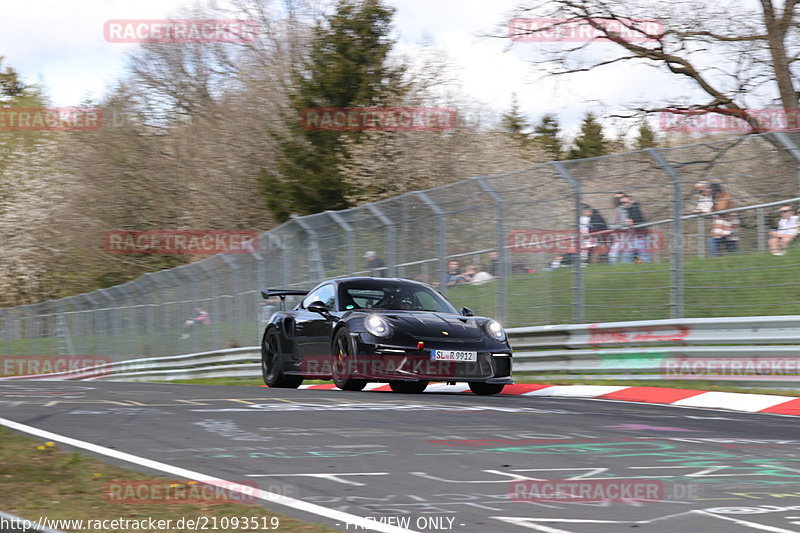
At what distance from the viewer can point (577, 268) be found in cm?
1370

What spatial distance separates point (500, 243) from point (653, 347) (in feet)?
9.12

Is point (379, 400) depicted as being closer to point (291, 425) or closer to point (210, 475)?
point (291, 425)

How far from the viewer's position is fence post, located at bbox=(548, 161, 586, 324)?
44.7 feet

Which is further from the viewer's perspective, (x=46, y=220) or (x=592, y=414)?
(x=46, y=220)

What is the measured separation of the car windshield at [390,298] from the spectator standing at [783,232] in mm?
3697

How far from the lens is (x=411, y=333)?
11.6 metres

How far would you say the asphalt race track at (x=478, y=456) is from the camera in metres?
4.77

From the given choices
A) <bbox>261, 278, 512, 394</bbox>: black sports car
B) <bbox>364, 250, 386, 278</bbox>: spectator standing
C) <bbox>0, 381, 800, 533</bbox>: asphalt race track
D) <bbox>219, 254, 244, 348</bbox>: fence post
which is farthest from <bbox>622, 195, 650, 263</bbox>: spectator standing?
<bbox>219, 254, 244, 348</bbox>: fence post

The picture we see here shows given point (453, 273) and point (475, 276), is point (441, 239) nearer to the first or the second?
point (453, 273)

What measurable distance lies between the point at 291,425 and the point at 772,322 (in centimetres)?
558

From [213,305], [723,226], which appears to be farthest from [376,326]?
[213,305]

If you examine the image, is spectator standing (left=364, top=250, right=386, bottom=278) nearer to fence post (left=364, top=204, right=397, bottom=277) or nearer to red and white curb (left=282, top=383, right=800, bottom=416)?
fence post (left=364, top=204, right=397, bottom=277)

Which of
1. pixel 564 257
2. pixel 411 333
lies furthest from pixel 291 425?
pixel 564 257

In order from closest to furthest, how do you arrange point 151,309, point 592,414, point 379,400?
point 592,414, point 379,400, point 151,309
